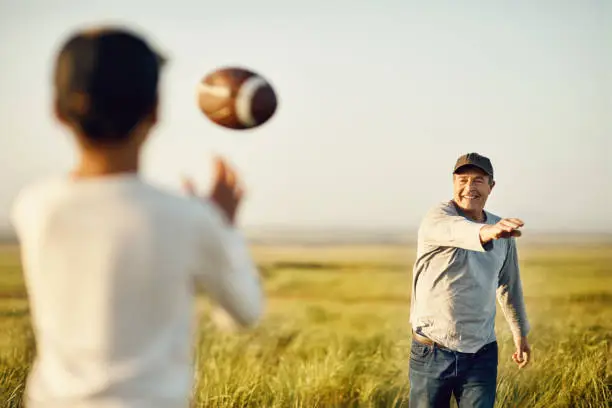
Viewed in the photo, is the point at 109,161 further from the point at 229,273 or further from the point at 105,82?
the point at 229,273

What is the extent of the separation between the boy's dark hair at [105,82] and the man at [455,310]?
2628 millimetres

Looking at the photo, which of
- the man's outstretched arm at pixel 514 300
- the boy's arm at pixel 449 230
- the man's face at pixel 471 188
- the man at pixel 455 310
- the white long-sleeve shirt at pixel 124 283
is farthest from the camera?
the man's outstretched arm at pixel 514 300

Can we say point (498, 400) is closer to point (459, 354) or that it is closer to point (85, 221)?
point (459, 354)

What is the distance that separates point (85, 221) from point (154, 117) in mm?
264

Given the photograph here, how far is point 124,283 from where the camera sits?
5.37 ft

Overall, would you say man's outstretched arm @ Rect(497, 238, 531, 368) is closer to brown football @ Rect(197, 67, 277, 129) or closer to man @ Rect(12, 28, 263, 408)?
brown football @ Rect(197, 67, 277, 129)

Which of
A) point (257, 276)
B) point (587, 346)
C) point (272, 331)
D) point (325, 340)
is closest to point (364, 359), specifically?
point (325, 340)

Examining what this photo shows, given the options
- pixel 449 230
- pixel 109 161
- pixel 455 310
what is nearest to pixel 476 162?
pixel 449 230

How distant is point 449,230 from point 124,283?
103 inches

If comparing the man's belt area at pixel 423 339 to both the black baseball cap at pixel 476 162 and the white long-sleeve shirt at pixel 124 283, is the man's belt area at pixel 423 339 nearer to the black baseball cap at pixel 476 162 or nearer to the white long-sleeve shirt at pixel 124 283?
the black baseball cap at pixel 476 162

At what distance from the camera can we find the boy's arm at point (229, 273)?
168 cm

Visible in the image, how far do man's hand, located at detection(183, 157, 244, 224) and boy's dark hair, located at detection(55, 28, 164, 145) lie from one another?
185mm

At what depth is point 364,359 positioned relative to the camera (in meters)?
6.07

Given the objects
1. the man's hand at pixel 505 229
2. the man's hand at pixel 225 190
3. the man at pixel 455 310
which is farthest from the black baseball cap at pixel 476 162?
the man's hand at pixel 225 190
